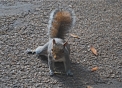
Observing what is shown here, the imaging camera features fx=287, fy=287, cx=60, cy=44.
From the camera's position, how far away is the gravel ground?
2.95m

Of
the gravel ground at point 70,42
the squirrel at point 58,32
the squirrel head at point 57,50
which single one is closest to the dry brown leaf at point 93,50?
the gravel ground at point 70,42

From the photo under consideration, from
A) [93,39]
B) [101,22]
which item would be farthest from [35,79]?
[101,22]

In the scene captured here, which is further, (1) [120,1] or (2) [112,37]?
(1) [120,1]

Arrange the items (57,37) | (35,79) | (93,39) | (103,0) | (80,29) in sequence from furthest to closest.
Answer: (103,0)
(80,29)
(93,39)
(57,37)
(35,79)

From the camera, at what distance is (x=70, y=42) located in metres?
3.61

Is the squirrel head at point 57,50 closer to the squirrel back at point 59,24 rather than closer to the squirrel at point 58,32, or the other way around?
the squirrel at point 58,32

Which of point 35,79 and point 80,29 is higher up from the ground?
point 80,29

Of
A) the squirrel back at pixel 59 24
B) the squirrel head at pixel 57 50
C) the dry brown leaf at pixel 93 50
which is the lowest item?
the dry brown leaf at pixel 93 50

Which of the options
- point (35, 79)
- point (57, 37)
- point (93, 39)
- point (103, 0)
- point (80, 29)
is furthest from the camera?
point (103, 0)

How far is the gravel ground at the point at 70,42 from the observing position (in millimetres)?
2953

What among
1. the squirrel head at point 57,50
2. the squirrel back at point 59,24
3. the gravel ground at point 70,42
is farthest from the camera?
the squirrel back at point 59,24

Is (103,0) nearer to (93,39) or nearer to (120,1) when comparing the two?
(120,1)

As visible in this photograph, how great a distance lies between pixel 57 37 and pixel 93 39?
0.69m

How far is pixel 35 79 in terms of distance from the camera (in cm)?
294
